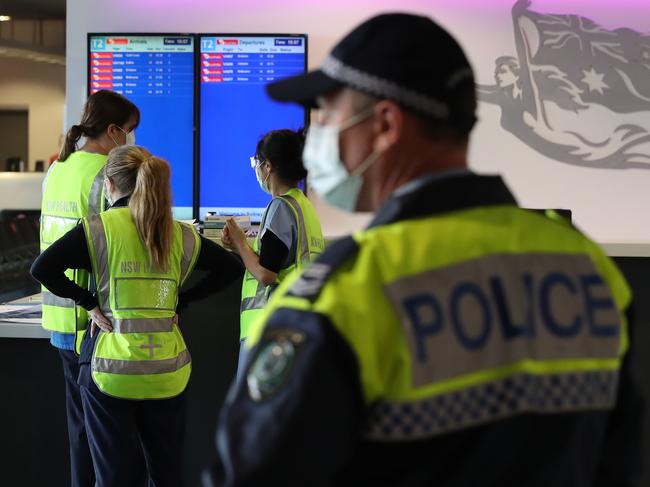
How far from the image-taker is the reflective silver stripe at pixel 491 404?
3.27 ft

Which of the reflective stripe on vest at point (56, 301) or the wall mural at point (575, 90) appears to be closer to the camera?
the reflective stripe on vest at point (56, 301)

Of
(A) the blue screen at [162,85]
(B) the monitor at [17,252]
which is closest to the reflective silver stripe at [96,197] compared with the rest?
(B) the monitor at [17,252]

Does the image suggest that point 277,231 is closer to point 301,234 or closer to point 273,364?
point 301,234

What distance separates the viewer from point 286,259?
331cm

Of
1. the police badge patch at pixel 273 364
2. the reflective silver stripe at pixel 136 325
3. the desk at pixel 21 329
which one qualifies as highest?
the police badge patch at pixel 273 364

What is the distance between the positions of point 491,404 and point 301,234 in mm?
2276

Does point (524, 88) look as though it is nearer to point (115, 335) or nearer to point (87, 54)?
point (87, 54)

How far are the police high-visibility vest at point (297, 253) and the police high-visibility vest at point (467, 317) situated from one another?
2.16 m

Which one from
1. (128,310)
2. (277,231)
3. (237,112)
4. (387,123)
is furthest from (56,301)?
(387,123)

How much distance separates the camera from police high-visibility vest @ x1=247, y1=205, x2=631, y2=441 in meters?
0.99

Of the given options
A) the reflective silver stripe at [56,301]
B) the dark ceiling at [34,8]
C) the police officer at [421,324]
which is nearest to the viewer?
the police officer at [421,324]

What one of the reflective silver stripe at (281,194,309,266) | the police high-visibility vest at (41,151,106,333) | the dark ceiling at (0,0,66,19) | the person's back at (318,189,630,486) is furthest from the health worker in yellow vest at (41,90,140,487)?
the dark ceiling at (0,0,66,19)

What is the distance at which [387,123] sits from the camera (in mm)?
1113

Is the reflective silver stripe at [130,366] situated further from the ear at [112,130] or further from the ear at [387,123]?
the ear at [387,123]
